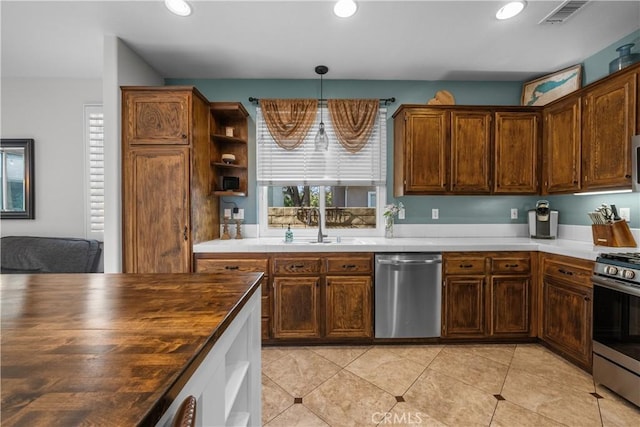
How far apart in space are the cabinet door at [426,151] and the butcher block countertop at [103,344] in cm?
229

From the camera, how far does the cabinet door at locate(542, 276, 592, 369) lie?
7.35 feet

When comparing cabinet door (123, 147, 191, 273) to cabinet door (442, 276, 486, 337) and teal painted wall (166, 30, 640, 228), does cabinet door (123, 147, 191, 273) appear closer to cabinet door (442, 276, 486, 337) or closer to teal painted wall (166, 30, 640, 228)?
teal painted wall (166, 30, 640, 228)

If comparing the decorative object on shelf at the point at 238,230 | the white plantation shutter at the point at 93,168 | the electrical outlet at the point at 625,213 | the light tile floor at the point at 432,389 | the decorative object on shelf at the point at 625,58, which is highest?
the decorative object on shelf at the point at 625,58

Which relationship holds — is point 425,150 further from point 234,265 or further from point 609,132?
point 234,265

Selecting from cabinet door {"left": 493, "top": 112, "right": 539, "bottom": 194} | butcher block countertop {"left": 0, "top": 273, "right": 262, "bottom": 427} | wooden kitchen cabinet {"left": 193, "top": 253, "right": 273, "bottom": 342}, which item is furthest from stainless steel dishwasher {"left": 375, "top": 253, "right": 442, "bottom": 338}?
butcher block countertop {"left": 0, "top": 273, "right": 262, "bottom": 427}

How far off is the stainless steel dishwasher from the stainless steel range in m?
1.09

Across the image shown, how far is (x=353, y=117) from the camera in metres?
3.27

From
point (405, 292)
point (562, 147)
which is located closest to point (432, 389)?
point (405, 292)

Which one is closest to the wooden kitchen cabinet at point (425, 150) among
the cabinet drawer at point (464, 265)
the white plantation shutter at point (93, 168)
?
the cabinet drawer at point (464, 265)

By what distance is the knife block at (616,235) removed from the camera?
234 cm

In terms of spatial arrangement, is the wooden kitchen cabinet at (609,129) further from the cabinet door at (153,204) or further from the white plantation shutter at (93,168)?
the white plantation shutter at (93,168)

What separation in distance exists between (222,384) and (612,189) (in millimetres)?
3106

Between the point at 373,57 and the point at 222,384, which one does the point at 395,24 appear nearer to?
the point at 373,57

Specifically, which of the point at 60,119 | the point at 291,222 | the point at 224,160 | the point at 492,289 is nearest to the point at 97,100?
the point at 60,119
